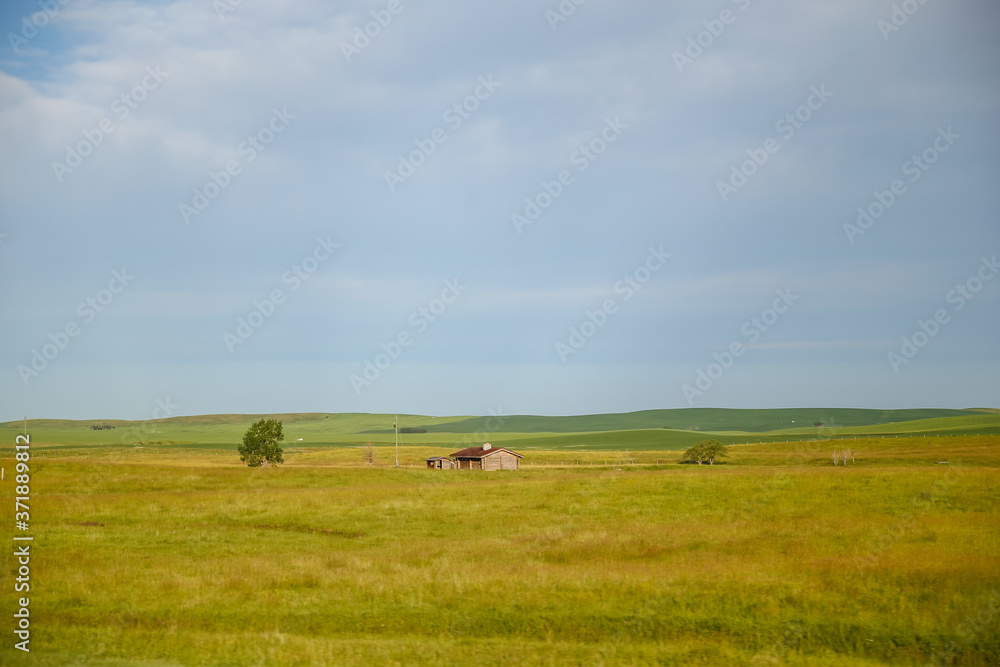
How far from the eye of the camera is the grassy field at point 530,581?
16.0 m

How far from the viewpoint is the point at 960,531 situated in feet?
87.8

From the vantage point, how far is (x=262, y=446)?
331ft

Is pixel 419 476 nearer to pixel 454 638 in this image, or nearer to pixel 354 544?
pixel 354 544

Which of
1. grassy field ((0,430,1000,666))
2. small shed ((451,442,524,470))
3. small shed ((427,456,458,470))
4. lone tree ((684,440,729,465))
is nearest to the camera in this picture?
grassy field ((0,430,1000,666))

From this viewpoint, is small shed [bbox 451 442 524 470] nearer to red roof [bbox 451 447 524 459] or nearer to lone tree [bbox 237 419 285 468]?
red roof [bbox 451 447 524 459]

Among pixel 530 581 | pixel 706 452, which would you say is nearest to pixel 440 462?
pixel 706 452

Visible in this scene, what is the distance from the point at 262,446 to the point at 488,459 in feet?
104

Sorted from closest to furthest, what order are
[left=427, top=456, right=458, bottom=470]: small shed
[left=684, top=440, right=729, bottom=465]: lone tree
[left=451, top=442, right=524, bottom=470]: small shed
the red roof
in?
[left=451, top=442, right=524, bottom=470]: small shed < the red roof < [left=684, top=440, right=729, bottom=465]: lone tree < [left=427, top=456, right=458, bottom=470]: small shed

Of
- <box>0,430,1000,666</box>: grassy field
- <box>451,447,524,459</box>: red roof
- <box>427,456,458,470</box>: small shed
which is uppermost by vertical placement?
<box>0,430,1000,666</box>: grassy field

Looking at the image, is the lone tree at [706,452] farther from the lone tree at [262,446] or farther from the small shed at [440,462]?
the lone tree at [262,446]

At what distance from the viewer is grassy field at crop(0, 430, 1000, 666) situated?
52.5 ft

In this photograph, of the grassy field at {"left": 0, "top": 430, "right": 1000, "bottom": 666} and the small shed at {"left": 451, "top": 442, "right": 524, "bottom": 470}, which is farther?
the small shed at {"left": 451, "top": 442, "right": 524, "bottom": 470}

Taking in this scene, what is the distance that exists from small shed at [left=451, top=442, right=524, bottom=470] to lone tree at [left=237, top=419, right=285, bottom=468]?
25.8 meters

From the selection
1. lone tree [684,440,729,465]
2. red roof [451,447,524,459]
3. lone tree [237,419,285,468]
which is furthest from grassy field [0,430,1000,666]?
lone tree [237,419,285,468]
